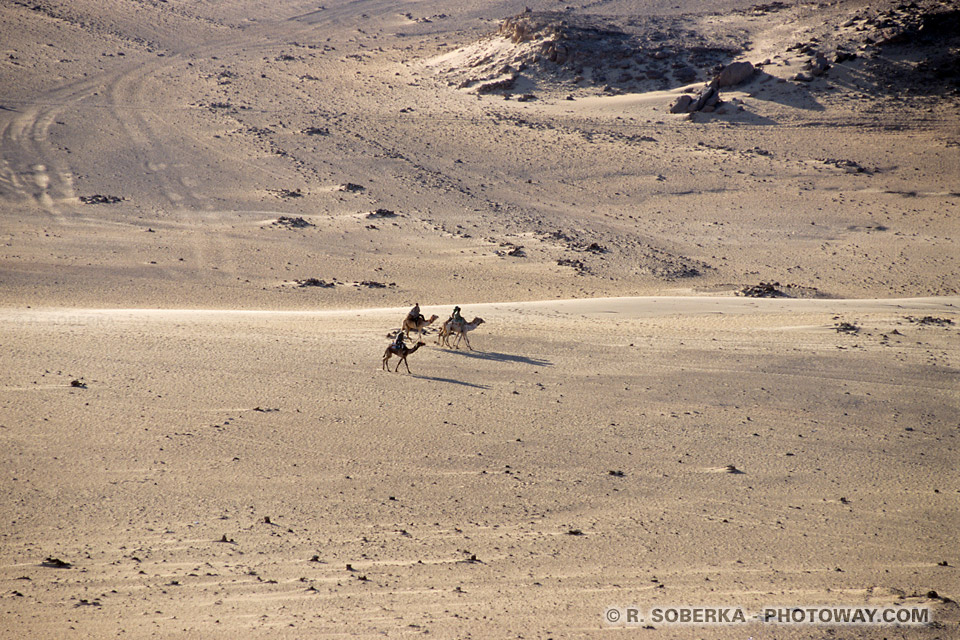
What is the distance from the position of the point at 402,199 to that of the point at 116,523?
70.6ft

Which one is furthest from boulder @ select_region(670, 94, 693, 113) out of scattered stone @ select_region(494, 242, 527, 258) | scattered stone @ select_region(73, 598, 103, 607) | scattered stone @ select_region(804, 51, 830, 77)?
scattered stone @ select_region(73, 598, 103, 607)

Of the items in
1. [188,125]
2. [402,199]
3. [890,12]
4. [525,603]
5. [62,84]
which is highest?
[890,12]

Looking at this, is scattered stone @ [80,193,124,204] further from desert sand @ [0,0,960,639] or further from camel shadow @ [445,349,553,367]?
camel shadow @ [445,349,553,367]

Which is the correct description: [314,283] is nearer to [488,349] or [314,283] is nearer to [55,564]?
[488,349]

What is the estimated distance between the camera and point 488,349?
45.9 feet

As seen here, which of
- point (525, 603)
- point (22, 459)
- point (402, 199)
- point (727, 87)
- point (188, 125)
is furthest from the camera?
point (727, 87)

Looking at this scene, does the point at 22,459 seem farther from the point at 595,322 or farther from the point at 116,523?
the point at 595,322

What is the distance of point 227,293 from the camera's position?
1914cm

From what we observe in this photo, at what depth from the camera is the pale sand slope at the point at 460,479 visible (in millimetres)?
6492

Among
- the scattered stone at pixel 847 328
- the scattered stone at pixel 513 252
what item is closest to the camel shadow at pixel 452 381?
the scattered stone at pixel 847 328

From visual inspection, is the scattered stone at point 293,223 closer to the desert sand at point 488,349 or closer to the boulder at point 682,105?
the desert sand at point 488,349

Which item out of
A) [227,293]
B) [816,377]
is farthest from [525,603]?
[227,293]

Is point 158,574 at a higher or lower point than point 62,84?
lower

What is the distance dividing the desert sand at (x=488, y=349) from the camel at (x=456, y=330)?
312 mm
